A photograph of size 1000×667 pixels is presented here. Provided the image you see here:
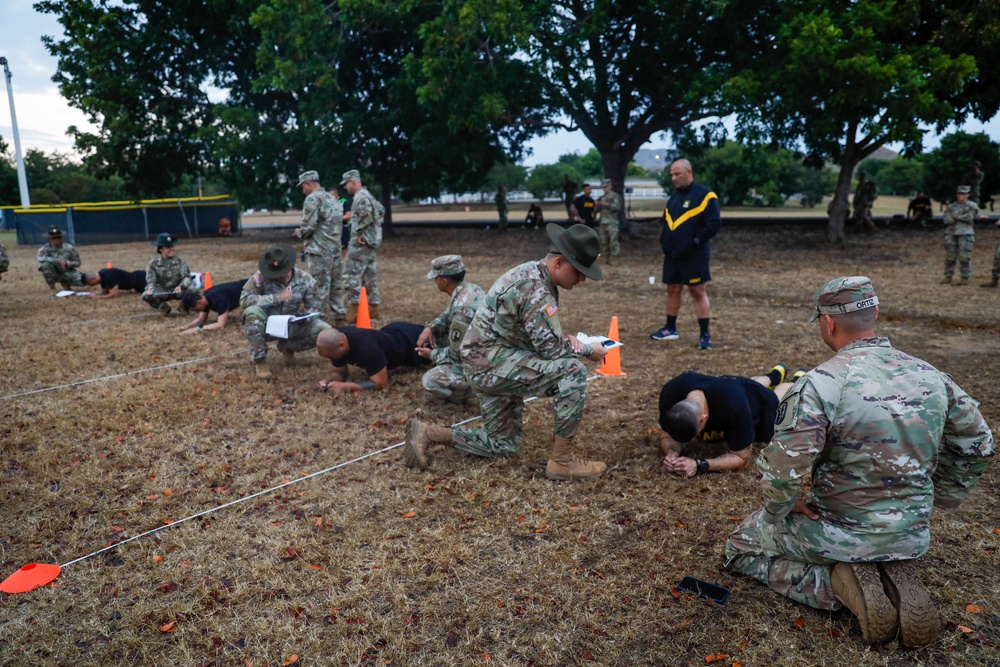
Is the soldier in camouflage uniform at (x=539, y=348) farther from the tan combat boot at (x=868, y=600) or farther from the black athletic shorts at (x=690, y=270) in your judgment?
the black athletic shorts at (x=690, y=270)

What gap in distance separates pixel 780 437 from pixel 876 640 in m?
1.02

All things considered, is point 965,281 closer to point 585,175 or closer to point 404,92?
point 404,92

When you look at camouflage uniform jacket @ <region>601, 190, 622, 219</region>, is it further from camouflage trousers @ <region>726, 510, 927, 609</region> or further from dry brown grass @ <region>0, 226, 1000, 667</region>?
camouflage trousers @ <region>726, 510, 927, 609</region>

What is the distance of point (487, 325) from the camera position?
5.10 m

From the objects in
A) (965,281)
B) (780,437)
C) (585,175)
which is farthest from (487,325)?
(585,175)

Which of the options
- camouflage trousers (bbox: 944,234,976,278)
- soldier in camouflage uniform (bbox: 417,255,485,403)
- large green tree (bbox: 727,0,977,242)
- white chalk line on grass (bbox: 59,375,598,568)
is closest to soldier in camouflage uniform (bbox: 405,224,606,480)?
white chalk line on grass (bbox: 59,375,598,568)

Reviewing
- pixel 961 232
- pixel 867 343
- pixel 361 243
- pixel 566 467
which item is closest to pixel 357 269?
pixel 361 243

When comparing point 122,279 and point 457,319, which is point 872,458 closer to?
point 457,319

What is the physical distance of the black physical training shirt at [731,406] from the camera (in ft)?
16.1

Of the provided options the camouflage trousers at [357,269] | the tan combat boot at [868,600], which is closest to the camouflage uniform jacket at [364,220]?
the camouflage trousers at [357,269]

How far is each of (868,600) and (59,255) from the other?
15.3 metres

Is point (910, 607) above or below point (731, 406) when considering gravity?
below

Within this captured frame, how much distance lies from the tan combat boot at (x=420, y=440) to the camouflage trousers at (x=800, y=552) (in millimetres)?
2278

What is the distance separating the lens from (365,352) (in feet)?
23.1
